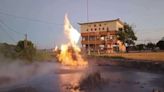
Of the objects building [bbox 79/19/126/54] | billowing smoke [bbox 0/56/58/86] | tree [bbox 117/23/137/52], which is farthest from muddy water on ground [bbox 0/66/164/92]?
building [bbox 79/19/126/54]

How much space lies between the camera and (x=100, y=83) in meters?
23.6

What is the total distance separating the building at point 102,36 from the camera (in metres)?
89.5

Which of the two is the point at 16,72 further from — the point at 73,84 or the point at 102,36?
the point at 102,36

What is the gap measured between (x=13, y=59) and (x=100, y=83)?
1205 inches

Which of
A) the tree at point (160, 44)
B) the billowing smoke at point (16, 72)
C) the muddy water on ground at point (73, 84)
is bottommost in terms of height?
the muddy water on ground at point (73, 84)

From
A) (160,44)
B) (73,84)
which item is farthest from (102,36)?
(73,84)

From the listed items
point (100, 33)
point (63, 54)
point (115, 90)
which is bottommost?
point (115, 90)

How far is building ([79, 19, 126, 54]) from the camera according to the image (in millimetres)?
Answer: 89500

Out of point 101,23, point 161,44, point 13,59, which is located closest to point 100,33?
point 101,23

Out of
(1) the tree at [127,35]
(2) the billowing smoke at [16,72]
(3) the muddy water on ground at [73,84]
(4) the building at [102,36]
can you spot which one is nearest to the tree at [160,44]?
(4) the building at [102,36]

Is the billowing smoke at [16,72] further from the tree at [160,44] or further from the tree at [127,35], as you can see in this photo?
the tree at [160,44]

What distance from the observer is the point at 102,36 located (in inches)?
3688

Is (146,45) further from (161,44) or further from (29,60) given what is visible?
(29,60)

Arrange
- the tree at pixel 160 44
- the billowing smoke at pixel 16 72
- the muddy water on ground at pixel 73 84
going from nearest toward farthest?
the muddy water on ground at pixel 73 84 → the billowing smoke at pixel 16 72 → the tree at pixel 160 44
